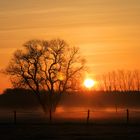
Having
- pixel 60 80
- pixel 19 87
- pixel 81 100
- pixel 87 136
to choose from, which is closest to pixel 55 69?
pixel 60 80

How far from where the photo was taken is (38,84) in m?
74.1

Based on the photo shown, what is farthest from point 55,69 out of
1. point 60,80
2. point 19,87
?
point 19,87

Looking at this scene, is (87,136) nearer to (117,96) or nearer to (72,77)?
(72,77)

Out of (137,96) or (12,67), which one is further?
(137,96)

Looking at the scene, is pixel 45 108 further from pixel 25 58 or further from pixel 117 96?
pixel 117 96

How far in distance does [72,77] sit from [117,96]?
7059 centimetres

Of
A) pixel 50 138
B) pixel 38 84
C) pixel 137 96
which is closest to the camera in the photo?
pixel 50 138

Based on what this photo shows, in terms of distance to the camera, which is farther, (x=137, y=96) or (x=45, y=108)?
(x=137, y=96)

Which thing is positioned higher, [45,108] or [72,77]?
[72,77]

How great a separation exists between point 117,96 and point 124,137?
117 meters

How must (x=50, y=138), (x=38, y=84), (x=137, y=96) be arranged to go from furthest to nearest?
1. (x=137, y=96)
2. (x=38, y=84)
3. (x=50, y=138)

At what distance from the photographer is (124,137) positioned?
28.3m

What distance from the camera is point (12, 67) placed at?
76.0 m

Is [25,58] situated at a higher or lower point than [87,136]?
higher
